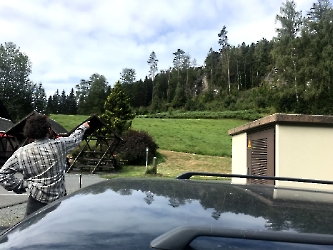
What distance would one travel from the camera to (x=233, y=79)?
97438 mm

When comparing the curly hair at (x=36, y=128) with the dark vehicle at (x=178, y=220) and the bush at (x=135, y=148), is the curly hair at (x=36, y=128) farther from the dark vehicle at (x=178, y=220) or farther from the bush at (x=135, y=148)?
the bush at (x=135, y=148)

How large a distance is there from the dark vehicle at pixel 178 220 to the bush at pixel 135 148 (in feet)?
88.3

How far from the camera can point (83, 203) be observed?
6.42 ft

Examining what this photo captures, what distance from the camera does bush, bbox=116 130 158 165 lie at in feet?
96.0

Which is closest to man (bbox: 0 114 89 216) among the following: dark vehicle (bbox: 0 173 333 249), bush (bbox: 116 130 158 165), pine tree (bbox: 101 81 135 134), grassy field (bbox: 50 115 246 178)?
dark vehicle (bbox: 0 173 333 249)

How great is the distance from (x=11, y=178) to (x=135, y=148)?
84.3 feet

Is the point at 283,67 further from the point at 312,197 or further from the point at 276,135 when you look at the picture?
the point at 312,197

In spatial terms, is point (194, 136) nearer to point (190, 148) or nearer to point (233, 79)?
point (190, 148)

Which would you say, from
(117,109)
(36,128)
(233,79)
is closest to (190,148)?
(117,109)

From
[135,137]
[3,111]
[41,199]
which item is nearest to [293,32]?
[135,137]

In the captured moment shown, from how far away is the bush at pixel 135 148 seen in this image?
96.0 ft

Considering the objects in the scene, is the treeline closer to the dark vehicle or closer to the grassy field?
the grassy field

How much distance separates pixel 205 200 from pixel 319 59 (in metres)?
42.7

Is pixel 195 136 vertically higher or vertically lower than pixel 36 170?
lower
